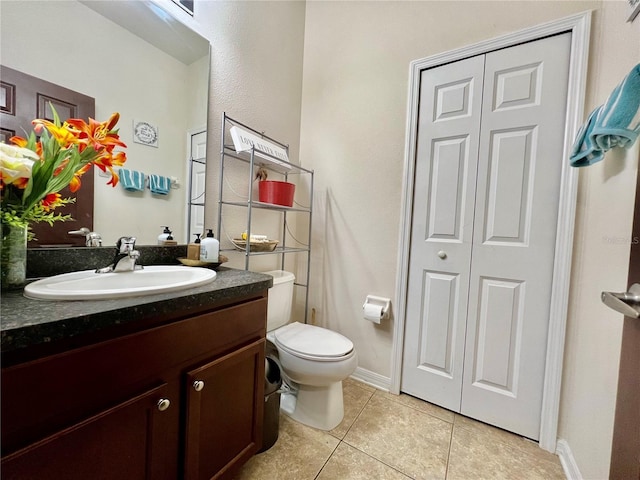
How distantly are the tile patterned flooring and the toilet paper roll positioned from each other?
50 centimetres

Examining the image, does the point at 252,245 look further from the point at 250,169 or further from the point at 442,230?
the point at 442,230

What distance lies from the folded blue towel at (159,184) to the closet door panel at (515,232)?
157cm

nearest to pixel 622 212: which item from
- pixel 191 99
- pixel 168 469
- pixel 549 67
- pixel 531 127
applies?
pixel 531 127

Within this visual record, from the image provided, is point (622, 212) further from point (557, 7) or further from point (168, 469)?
point (168, 469)

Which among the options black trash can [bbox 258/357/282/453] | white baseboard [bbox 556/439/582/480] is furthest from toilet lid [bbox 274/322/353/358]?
white baseboard [bbox 556/439/582/480]

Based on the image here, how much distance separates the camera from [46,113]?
33.8 inches

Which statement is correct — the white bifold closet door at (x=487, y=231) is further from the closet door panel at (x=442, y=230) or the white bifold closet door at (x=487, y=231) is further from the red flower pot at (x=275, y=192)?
the red flower pot at (x=275, y=192)

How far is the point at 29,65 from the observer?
2.70 feet

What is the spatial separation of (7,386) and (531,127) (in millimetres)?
1970

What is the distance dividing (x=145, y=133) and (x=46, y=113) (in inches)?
11.8

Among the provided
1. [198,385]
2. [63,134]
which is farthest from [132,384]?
[63,134]

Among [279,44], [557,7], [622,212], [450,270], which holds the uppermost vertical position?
[279,44]

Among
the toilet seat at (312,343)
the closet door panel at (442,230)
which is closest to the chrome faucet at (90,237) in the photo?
the toilet seat at (312,343)

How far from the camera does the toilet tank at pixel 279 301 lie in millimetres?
1490
